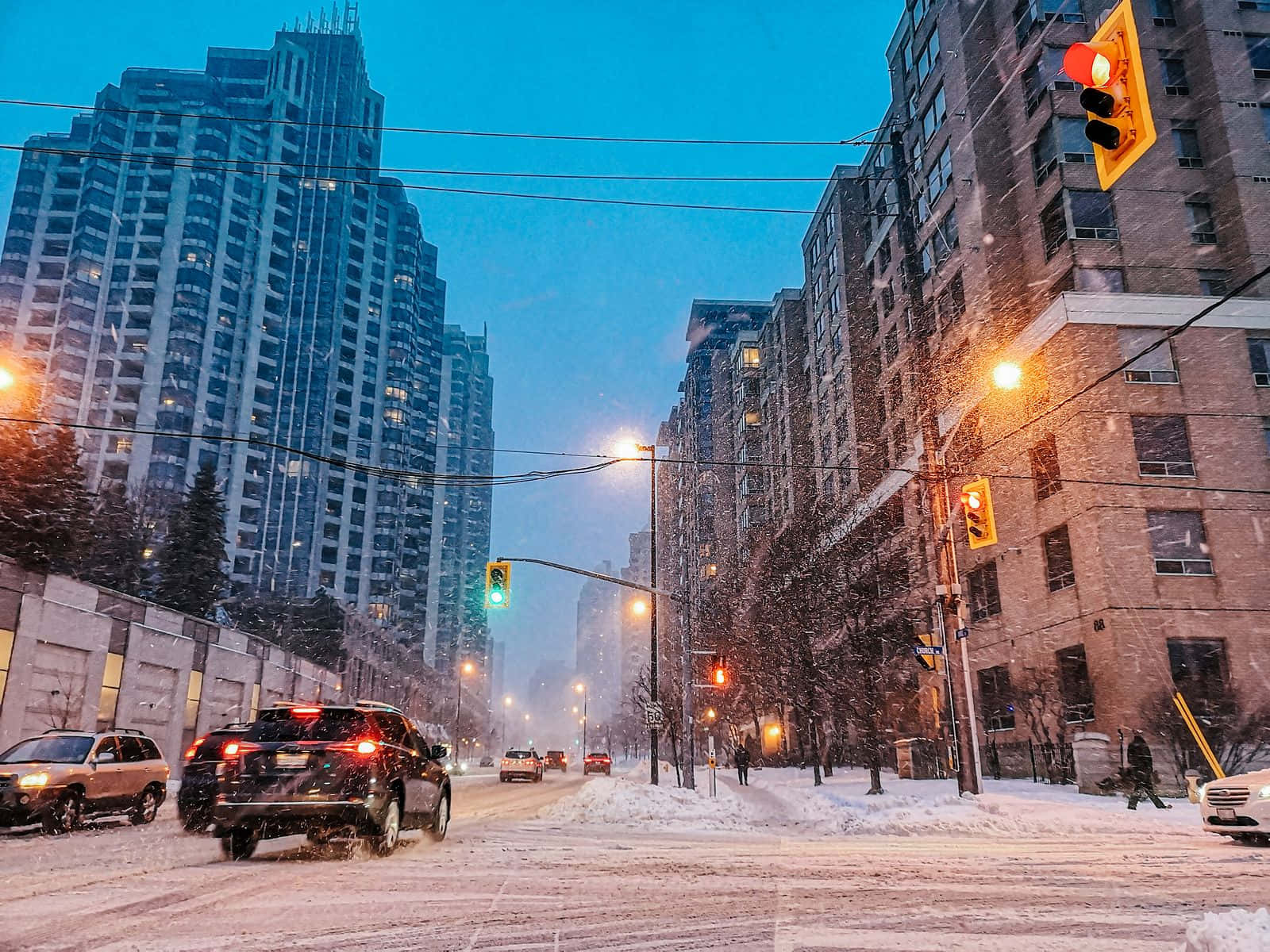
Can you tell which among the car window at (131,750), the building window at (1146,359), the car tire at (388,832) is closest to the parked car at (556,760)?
the building window at (1146,359)

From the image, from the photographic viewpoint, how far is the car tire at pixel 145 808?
16.8 m

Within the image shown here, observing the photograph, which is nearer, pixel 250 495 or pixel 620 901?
pixel 620 901

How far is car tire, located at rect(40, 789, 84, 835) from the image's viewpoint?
47.3 ft

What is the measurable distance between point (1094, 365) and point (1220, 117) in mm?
11383

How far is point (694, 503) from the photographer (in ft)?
362

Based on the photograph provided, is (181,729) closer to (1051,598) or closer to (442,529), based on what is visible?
(1051,598)

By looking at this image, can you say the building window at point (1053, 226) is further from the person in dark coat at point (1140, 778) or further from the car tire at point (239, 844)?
the car tire at point (239, 844)

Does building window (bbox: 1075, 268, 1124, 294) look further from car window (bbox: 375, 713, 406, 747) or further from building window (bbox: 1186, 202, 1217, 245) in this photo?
car window (bbox: 375, 713, 406, 747)

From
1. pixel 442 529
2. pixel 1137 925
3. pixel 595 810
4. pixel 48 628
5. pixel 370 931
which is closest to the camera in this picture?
pixel 370 931

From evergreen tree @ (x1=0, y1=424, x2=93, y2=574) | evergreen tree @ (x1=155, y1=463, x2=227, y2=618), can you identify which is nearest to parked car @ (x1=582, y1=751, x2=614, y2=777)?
evergreen tree @ (x1=155, y1=463, x2=227, y2=618)

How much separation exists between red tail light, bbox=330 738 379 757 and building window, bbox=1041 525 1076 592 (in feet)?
89.5

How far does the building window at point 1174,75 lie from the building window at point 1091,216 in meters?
5.58

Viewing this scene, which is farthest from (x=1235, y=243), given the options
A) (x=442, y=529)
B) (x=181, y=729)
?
(x=442, y=529)

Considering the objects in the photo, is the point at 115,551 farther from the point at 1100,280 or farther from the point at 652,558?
the point at 1100,280
